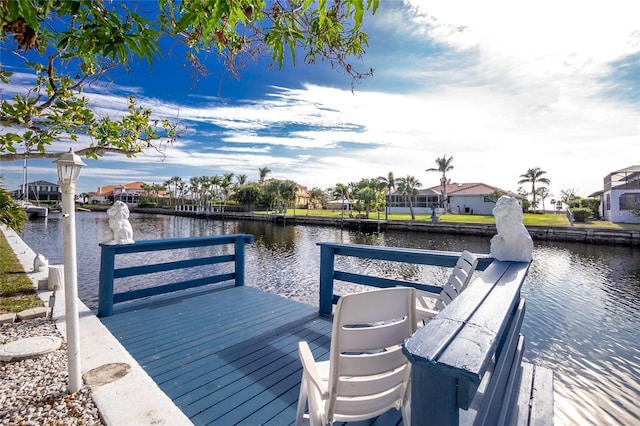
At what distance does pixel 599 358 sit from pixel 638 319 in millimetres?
3585

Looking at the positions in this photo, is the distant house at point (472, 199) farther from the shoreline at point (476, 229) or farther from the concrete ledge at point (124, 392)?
the concrete ledge at point (124, 392)

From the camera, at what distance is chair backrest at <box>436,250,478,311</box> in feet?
8.18

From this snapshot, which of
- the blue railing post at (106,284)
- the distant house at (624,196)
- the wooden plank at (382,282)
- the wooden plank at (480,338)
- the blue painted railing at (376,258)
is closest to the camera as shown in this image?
the wooden plank at (480,338)

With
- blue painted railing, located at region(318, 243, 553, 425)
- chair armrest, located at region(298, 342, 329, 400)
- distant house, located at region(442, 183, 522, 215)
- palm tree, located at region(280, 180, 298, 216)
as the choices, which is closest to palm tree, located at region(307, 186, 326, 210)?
palm tree, located at region(280, 180, 298, 216)

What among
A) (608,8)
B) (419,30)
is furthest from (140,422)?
(608,8)

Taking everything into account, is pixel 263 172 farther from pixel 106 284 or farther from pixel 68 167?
pixel 68 167

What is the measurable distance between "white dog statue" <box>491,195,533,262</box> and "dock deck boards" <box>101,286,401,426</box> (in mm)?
1491

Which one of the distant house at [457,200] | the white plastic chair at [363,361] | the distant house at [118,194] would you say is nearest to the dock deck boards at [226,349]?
the white plastic chair at [363,361]

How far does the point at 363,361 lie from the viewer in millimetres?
1375

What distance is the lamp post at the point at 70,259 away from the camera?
7.06 ft

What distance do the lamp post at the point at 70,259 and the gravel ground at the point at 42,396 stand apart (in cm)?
13

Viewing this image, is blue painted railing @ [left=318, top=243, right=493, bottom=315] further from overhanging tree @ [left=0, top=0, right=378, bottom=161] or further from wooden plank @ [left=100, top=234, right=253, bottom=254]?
overhanging tree @ [left=0, top=0, right=378, bottom=161]

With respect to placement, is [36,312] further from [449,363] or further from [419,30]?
[419,30]

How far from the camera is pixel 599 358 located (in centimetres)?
598
